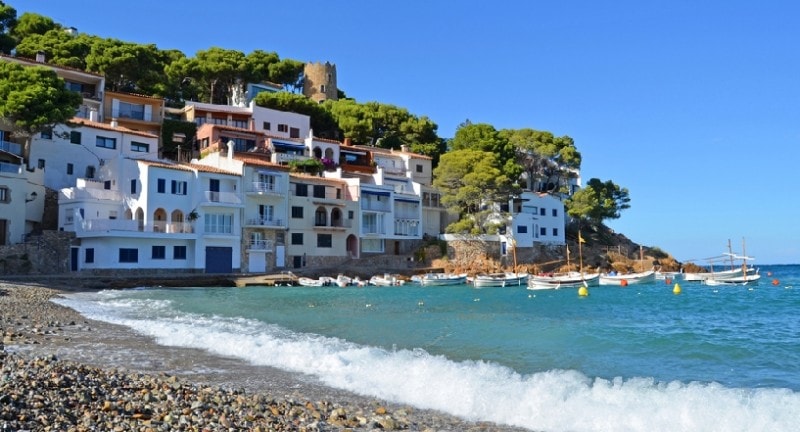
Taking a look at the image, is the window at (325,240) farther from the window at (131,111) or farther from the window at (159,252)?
the window at (131,111)

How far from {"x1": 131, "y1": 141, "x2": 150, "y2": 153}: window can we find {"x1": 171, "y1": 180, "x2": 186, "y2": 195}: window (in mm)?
9303

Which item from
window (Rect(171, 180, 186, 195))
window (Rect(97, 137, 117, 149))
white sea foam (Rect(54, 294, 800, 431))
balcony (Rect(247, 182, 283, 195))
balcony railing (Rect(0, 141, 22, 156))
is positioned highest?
window (Rect(97, 137, 117, 149))

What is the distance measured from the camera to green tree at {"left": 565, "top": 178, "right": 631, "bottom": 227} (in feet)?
264

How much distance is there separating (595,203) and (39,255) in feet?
196

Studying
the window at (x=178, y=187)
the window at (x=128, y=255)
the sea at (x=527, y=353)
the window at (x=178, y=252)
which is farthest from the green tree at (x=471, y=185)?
the sea at (x=527, y=353)

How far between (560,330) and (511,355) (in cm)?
637

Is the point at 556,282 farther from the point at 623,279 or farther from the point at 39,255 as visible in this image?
the point at 39,255

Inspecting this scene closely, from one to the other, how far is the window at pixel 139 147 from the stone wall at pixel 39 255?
12.8 metres

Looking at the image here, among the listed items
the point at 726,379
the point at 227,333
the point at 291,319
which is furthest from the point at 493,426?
the point at 291,319

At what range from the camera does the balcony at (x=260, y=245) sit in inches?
2130

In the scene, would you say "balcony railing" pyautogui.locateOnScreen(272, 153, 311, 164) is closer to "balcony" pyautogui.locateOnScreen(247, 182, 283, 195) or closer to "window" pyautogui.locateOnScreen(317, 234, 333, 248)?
"balcony" pyautogui.locateOnScreen(247, 182, 283, 195)

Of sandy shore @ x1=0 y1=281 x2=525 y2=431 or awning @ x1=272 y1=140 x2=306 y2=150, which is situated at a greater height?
awning @ x1=272 y1=140 x2=306 y2=150

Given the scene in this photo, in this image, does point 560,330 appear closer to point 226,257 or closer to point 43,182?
point 226,257

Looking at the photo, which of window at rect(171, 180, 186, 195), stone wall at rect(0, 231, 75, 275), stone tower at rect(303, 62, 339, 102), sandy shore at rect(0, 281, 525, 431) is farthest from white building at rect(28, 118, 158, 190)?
stone tower at rect(303, 62, 339, 102)
